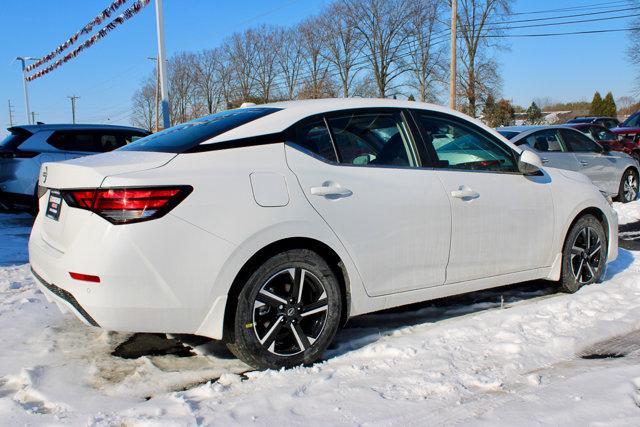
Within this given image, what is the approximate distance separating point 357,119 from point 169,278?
63.9 inches

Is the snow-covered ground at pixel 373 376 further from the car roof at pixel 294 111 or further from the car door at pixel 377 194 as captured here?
the car roof at pixel 294 111

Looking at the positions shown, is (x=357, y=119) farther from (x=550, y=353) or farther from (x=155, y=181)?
(x=550, y=353)

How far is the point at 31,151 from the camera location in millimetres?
8562

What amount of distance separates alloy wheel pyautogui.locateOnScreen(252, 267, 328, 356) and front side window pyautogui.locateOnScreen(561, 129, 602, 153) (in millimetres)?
8137

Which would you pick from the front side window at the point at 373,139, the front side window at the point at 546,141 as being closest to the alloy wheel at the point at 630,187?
the front side window at the point at 546,141

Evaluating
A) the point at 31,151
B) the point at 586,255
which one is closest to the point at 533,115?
the point at 31,151

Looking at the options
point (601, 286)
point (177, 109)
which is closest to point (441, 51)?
point (177, 109)

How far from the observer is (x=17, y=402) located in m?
2.82

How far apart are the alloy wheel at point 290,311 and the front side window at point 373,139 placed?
31.4 inches

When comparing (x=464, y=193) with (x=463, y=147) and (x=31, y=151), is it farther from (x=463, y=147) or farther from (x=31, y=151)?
(x=31, y=151)

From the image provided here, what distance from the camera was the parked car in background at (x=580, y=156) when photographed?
9.50 m

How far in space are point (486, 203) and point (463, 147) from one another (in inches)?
19.4

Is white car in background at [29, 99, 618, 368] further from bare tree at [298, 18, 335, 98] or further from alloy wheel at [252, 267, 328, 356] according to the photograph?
bare tree at [298, 18, 335, 98]

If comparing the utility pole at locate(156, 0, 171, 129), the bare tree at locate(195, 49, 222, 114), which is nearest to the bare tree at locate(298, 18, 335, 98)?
the bare tree at locate(195, 49, 222, 114)
